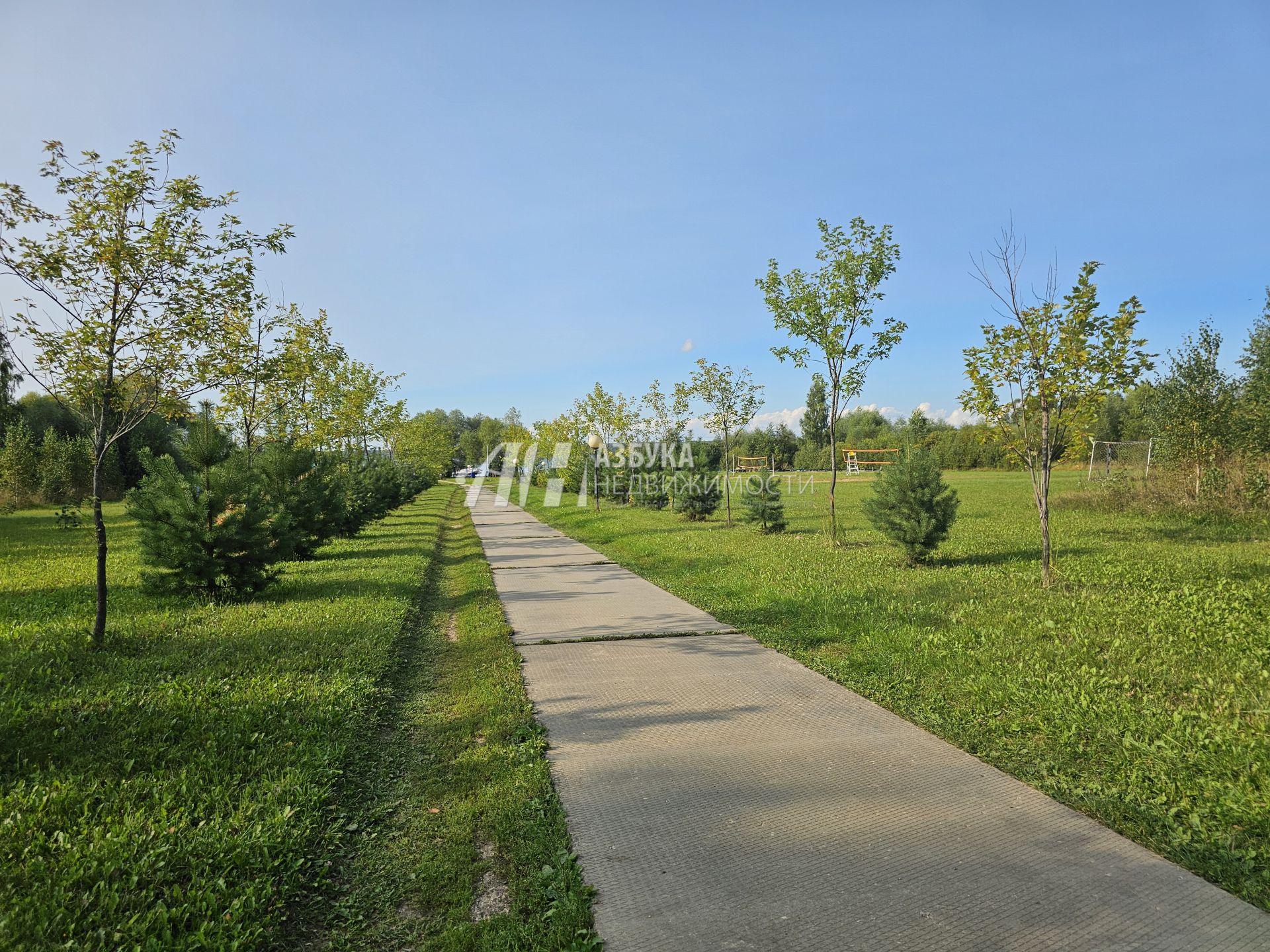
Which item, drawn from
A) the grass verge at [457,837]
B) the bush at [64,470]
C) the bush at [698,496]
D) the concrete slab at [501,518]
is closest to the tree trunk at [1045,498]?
the grass verge at [457,837]

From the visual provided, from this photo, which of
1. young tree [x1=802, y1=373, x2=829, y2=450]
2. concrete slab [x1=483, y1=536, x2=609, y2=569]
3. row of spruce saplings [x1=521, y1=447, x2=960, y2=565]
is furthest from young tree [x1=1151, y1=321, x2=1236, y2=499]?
young tree [x1=802, y1=373, x2=829, y2=450]

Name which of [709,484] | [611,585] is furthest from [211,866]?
[709,484]

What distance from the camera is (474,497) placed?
42062 mm

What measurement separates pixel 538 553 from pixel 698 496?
767cm

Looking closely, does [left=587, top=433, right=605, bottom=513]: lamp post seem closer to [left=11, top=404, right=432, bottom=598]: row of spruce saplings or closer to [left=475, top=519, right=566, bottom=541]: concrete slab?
[left=475, top=519, right=566, bottom=541]: concrete slab

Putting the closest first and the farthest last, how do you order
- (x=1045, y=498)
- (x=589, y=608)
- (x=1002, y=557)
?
1. (x=589, y=608)
2. (x=1045, y=498)
3. (x=1002, y=557)

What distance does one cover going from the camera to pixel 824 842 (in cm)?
301

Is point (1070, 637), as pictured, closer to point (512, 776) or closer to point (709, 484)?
point (512, 776)

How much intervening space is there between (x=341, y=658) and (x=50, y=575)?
7627 millimetres

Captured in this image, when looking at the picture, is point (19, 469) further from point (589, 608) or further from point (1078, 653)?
point (1078, 653)

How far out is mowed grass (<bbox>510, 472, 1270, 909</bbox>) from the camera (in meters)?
3.41

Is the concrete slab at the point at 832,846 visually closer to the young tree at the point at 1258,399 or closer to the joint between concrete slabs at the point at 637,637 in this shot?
the joint between concrete slabs at the point at 637,637

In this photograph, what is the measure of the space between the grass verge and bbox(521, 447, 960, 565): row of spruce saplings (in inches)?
276

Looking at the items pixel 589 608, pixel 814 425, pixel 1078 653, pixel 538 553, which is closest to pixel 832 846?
pixel 1078 653
